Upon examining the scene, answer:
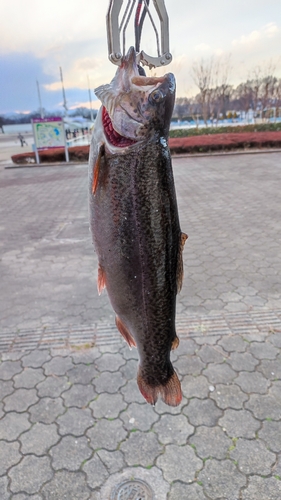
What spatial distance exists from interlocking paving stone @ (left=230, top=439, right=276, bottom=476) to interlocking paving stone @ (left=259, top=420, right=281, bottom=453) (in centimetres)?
6

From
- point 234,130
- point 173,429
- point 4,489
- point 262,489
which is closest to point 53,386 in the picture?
point 4,489

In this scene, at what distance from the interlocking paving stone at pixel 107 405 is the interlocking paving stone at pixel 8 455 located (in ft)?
2.26

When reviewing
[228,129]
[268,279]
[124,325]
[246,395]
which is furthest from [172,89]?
[228,129]

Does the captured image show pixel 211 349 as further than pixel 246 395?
Yes

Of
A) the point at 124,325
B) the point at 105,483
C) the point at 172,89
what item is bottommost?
the point at 105,483

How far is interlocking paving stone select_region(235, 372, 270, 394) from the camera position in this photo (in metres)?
3.38

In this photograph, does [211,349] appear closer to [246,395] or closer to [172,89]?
[246,395]

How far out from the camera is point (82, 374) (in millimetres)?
3701

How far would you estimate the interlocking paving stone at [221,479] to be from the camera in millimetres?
2515

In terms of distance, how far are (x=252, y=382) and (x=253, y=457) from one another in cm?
81

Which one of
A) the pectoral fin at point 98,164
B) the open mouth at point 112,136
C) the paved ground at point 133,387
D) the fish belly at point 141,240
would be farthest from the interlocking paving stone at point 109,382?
the open mouth at point 112,136

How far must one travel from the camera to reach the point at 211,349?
3971 mm

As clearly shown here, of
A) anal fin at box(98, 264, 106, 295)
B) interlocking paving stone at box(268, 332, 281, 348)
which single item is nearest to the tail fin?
anal fin at box(98, 264, 106, 295)

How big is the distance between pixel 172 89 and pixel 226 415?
2.75 metres
